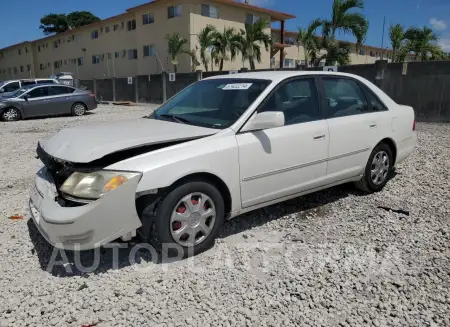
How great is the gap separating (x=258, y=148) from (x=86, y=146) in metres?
1.50

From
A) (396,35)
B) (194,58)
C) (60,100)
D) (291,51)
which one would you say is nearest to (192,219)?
(60,100)

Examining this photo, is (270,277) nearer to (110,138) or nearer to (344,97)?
(110,138)

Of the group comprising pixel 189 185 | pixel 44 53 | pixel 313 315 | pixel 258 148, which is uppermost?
pixel 44 53

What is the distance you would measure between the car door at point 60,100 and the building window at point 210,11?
51.2ft

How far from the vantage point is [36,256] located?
333cm

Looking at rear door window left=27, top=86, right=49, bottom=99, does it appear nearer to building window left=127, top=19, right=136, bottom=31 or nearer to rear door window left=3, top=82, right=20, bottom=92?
rear door window left=3, top=82, right=20, bottom=92

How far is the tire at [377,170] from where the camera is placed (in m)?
4.61

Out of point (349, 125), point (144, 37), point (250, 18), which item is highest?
point (250, 18)

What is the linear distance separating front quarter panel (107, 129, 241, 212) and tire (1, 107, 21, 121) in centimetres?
1386

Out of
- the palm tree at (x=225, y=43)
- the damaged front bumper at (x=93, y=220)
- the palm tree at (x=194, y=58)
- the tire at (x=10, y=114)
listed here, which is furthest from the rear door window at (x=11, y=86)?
the damaged front bumper at (x=93, y=220)

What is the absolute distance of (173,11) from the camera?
2831 centimetres

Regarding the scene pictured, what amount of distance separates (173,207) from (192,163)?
0.39 m

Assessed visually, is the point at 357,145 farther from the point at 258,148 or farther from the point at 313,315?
the point at 313,315

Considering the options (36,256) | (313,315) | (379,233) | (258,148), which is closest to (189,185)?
(258,148)
